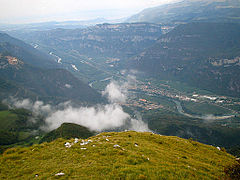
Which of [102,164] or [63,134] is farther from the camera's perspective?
[63,134]

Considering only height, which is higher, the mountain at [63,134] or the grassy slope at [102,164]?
the grassy slope at [102,164]

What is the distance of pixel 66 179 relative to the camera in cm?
2238

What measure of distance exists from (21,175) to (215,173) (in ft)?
97.2

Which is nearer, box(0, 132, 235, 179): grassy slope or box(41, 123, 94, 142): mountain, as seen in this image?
box(0, 132, 235, 179): grassy slope

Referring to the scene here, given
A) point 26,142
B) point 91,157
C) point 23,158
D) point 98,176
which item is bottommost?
point 26,142

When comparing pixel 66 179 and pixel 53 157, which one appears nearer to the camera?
pixel 66 179

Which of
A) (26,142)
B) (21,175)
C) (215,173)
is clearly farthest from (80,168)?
(26,142)

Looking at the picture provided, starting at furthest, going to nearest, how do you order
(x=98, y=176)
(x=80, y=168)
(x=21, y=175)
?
(x=21, y=175), (x=80, y=168), (x=98, y=176)

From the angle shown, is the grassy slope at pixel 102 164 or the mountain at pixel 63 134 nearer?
the grassy slope at pixel 102 164

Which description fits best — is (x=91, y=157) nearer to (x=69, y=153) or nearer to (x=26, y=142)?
(x=69, y=153)

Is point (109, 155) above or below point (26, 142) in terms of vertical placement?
above

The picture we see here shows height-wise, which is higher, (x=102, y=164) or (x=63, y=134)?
(x=102, y=164)

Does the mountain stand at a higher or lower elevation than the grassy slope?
lower

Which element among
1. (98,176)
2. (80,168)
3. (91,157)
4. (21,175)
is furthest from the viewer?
(91,157)
